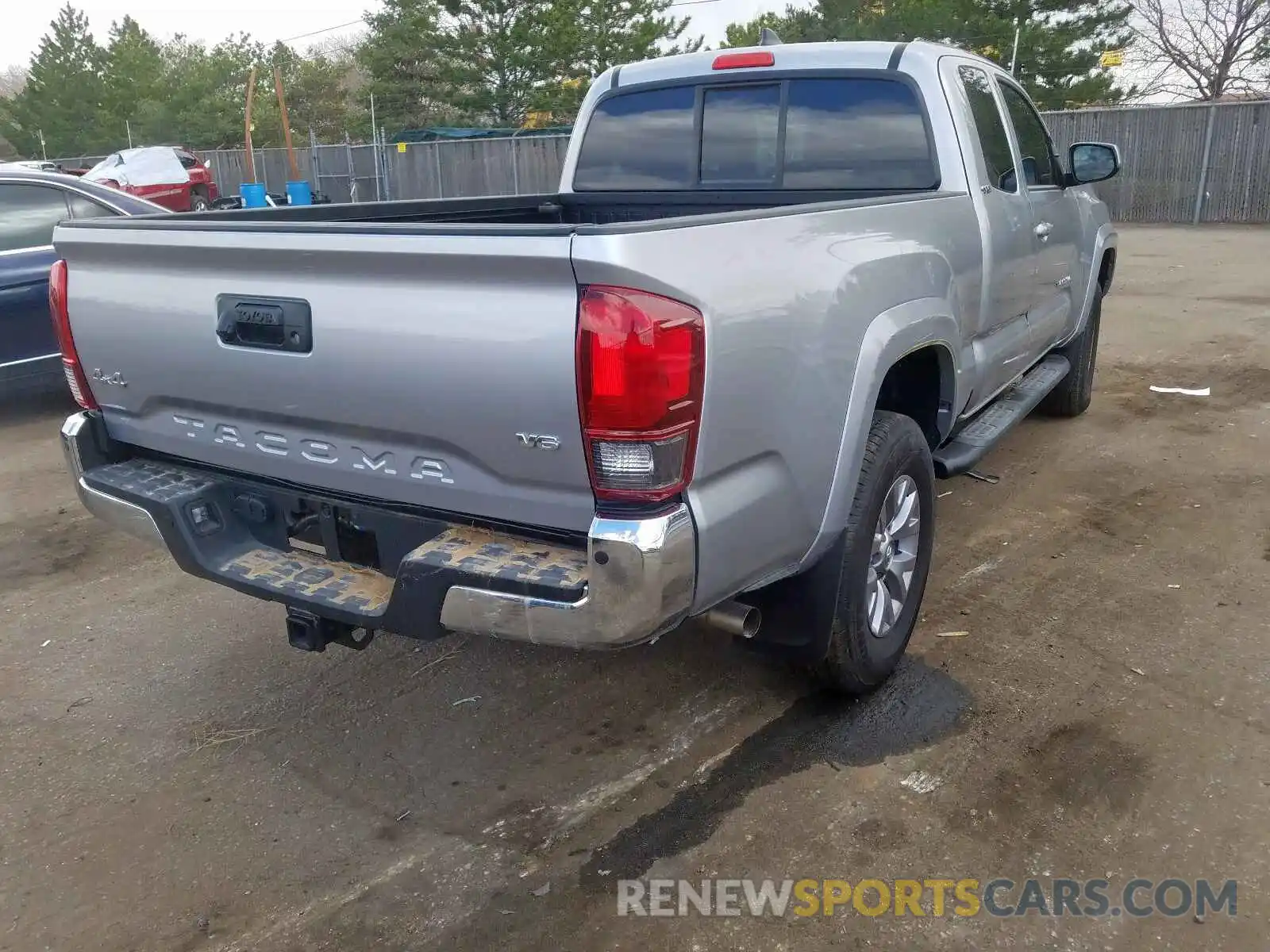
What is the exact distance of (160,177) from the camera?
19.8 m

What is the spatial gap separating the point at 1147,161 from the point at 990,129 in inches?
790

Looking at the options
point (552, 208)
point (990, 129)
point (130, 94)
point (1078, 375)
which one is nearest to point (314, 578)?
point (552, 208)

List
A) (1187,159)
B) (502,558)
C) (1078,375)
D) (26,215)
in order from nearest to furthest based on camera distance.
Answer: (502,558) < (1078,375) < (26,215) < (1187,159)

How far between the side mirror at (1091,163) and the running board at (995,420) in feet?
3.31

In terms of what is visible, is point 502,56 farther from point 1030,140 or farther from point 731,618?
point 731,618

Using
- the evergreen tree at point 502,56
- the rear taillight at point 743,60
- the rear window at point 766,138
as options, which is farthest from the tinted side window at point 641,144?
the evergreen tree at point 502,56

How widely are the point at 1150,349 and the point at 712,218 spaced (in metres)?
7.62

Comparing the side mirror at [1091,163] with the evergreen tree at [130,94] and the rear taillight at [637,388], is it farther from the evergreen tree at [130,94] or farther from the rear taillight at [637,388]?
the evergreen tree at [130,94]

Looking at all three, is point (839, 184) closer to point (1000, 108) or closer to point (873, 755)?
point (1000, 108)

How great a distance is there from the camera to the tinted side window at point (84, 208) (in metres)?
7.48

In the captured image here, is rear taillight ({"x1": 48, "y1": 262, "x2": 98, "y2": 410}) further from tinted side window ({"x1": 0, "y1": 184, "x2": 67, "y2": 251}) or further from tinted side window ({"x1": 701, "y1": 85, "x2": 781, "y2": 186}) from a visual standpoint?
tinted side window ({"x1": 0, "y1": 184, "x2": 67, "y2": 251})

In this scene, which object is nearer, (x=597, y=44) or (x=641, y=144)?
(x=641, y=144)

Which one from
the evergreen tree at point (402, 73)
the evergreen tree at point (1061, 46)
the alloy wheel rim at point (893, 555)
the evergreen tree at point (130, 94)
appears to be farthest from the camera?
the evergreen tree at point (130, 94)

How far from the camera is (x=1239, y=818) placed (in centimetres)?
282
